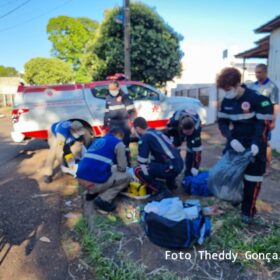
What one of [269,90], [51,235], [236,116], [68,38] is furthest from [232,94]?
[68,38]

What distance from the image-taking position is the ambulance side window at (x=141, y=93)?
8484 mm

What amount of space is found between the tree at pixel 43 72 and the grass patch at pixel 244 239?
2831 cm

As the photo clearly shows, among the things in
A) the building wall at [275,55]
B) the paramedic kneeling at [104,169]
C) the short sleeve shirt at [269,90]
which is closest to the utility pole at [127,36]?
the building wall at [275,55]

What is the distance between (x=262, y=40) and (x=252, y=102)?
9.25m

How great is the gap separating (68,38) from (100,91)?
1570 inches

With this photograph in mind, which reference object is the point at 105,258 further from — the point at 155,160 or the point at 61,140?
the point at 61,140

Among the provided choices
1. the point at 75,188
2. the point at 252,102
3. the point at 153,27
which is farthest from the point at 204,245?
the point at 153,27

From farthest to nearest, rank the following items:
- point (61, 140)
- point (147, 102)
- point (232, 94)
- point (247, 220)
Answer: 1. point (147, 102)
2. point (61, 140)
3. point (247, 220)
4. point (232, 94)

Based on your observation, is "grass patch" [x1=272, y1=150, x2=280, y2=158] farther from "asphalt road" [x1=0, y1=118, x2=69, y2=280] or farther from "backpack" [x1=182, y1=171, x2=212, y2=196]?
"asphalt road" [x1=0, y1=118, x2=69, y2=280]

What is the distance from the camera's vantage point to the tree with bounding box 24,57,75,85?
2914 cm

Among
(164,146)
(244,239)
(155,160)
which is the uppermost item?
(164,146)

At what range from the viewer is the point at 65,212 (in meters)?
4.29

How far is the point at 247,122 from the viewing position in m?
3.34

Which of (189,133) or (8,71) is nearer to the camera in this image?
(189,133)
